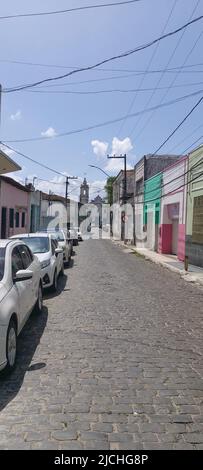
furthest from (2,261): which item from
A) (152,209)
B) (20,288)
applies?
(152,209)

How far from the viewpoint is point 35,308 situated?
26.5ft

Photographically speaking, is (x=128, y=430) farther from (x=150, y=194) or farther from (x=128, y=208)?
(x=128, y=208)

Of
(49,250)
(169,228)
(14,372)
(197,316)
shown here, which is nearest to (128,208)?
(169,228)

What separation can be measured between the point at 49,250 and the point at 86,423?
806 cm

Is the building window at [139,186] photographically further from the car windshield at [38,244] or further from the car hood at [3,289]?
the car hood at [3,289]

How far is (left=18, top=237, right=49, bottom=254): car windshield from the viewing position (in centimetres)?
1171

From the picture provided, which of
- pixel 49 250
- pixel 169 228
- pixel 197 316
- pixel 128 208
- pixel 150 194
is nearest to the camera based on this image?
pixel 197 316

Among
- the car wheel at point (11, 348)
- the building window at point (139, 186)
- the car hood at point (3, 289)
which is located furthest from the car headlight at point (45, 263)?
the building window at point (139, 186)

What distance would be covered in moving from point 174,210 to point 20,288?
19752 mm

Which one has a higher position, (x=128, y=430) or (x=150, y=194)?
(x=150, y=194)

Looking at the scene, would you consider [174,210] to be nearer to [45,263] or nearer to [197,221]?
[197,221]

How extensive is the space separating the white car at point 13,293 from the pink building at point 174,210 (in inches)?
567

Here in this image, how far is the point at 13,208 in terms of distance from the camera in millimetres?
27422

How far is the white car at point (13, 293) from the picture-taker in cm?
486
